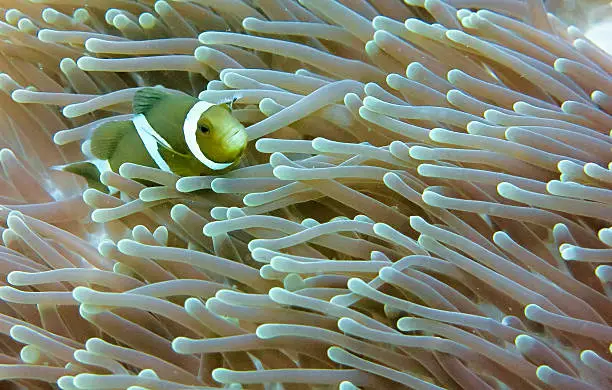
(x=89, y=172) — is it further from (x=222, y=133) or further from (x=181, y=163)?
(x=222, y=133)

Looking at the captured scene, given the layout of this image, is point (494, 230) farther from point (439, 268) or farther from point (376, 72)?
point (376, 72)

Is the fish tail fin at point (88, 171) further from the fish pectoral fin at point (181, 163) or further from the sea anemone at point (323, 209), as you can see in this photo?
the fish pectoral fin at point (181, 163)

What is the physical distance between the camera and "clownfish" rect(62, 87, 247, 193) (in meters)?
1.31

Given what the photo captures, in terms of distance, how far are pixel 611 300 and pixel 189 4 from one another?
1209mm

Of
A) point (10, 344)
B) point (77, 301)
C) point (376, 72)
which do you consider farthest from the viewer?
point (376, 72)

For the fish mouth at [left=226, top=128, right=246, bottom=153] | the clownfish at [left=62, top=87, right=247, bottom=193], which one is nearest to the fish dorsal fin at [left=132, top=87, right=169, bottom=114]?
the clownfish at [left=62, top=87, right=247, bottom=193]

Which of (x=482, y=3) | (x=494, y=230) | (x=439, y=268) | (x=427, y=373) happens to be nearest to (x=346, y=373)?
(x=427, y=373)

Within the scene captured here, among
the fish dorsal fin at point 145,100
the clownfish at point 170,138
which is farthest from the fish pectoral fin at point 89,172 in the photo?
the fish dorsal fin at point 145,100

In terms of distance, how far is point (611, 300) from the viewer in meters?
1.10

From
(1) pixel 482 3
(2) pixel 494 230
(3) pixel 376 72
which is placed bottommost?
(2) pixel 494 230

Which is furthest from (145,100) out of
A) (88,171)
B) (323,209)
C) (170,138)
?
(323,209)

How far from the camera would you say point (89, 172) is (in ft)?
4.91

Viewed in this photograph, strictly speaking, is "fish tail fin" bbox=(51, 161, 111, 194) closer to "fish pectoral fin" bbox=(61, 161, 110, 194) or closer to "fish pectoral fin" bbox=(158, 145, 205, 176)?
"fish pectoral fin" bbox=(61, 161, 110, 194)

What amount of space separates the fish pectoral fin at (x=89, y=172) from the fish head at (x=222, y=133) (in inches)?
12.5
